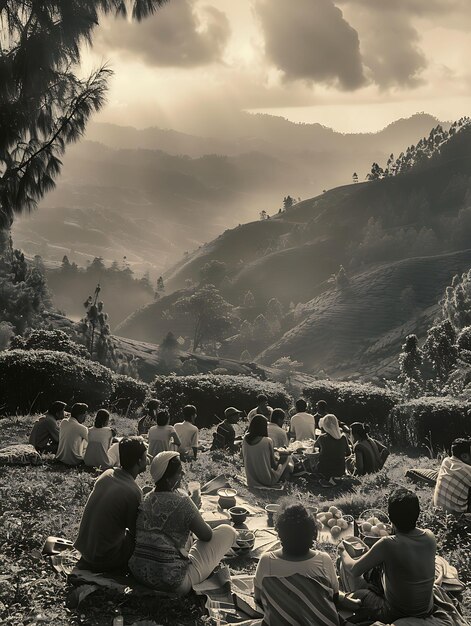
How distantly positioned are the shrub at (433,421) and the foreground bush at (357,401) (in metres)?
0.75

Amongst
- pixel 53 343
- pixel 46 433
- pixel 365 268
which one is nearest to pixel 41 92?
pixel 46 433

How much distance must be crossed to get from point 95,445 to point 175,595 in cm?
460

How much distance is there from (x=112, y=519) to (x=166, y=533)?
0.55 m

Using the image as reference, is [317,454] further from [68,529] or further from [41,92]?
[41,92]

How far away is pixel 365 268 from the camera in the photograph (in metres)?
158

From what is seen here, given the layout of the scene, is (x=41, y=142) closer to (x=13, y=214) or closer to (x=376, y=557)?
(x=13, y=214)

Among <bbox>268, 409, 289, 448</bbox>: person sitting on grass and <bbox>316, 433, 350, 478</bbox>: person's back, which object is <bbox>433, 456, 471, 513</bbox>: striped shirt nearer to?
<bbox>316, 433, 350, 478</bbox>: person's back

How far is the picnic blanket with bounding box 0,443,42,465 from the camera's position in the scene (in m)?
9.02

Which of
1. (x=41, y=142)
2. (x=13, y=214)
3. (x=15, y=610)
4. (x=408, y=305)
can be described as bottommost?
(x=15, y=610)

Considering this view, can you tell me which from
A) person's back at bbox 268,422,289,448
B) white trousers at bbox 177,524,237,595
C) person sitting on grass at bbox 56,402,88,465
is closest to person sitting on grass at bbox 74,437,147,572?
white trousers at bbox 177,524,237,595

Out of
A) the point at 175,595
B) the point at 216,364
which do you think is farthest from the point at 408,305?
the point at 175,595

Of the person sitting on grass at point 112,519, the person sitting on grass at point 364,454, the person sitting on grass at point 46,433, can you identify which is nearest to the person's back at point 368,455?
the person sitting on grass at point 364,454

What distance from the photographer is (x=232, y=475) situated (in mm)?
9641

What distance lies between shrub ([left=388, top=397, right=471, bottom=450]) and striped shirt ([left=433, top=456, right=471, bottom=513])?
20.0 ft
